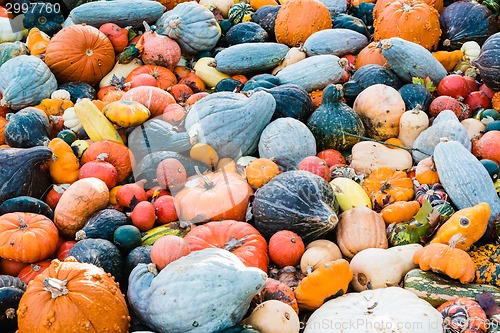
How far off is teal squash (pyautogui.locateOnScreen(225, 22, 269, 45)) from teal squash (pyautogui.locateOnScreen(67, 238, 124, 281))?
120 inches

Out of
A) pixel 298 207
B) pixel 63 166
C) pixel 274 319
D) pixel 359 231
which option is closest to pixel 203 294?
pixel 274 319

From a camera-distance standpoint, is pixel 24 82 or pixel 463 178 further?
pixel 24 82

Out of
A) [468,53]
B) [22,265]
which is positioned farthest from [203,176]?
[468,53]

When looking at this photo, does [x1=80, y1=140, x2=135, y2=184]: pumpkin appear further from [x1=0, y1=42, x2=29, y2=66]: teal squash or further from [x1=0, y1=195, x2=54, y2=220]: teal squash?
[x1=0, y1=42, x2=29, y2=66]: teal squash

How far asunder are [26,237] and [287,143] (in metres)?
1.98

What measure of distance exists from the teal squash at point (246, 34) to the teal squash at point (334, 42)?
52cm

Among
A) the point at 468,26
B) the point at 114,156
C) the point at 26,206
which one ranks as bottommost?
A: the point at 26,206

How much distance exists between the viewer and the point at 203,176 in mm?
4375

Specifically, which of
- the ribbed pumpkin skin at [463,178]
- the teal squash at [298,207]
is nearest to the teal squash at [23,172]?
the teal squash at [298,207]

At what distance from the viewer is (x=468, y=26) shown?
5949 mm

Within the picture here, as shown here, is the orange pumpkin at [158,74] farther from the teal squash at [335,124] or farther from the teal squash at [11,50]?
the teal squash at [335,124]

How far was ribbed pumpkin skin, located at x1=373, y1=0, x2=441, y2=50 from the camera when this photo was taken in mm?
5773

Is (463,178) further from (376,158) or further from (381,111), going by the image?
(381,111)

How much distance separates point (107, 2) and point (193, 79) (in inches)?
54.1
